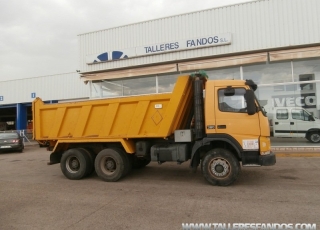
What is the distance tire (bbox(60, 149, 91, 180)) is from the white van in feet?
27.3

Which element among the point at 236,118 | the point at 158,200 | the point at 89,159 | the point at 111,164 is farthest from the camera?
the point at 89,159

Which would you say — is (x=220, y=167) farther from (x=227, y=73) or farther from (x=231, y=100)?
(x=227, y=73)

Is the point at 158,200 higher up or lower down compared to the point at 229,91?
lower down

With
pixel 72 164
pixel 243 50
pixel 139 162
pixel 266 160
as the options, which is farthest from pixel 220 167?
pixel 243 50

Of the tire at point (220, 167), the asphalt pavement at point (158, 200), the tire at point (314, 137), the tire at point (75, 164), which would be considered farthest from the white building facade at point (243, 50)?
the tire at point (75, 164)

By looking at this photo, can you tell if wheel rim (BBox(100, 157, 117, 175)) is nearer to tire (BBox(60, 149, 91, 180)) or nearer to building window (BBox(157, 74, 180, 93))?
tire (BBox(60, 149, 91, 180))

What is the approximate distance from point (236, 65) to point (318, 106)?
13.3 ft

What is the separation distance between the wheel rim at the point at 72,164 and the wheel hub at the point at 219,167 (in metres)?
3.98

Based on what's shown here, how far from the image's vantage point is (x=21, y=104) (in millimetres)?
27141

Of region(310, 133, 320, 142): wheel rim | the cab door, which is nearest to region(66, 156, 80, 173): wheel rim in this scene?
the cab door

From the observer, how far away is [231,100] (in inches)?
249

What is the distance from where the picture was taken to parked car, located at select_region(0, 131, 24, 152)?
54.3 feet

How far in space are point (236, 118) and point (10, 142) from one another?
1557 centimetres

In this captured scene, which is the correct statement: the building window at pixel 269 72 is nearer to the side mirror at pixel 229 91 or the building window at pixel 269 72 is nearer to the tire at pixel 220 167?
the side mirror at pixel 229 91
